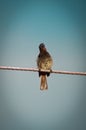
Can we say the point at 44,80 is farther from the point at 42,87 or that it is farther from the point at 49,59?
the point at 49,59

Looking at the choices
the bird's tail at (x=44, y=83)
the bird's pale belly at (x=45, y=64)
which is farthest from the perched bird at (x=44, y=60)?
the bird's tail at (x=44, y=83)

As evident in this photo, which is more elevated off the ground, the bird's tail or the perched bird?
the perched bird

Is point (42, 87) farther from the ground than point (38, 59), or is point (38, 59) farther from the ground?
point (38, 59)

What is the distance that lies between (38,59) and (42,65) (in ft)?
0.54

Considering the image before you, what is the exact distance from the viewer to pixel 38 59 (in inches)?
269

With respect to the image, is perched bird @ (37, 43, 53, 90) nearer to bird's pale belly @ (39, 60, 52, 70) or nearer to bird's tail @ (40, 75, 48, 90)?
bird's pale belly @ (39, 60, 52, 70)

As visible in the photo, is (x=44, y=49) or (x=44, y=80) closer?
(x=44, y=80)

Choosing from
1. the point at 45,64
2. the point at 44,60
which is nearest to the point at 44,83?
the point at 45,64

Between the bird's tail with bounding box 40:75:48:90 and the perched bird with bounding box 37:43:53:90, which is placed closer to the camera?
the bird's tail with bounding box 40:75:48:90

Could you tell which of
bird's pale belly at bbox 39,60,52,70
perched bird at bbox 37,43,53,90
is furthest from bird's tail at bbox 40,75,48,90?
bird's pale belly at bbox 39,60,52,70

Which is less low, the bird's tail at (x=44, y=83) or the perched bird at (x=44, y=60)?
the perched bird at (x=44, y=60)

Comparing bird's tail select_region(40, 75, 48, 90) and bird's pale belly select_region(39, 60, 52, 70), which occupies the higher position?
bird's pale belly select_region(39, 60, 52, 70)

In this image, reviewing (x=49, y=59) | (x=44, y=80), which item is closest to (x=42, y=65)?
(x=49, y=59)

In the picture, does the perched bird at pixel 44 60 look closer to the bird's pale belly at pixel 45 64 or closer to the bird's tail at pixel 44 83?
the bird's pale belly at pixel 45 64
